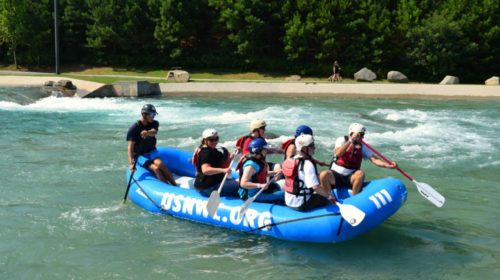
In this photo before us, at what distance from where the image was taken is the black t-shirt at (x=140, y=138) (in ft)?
27.5

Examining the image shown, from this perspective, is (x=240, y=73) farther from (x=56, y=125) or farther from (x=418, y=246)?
(x=418, y=246)

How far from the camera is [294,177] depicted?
660 cm

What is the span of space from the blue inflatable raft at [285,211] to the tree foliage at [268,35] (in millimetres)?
25300

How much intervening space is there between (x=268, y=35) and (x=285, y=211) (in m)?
29.9

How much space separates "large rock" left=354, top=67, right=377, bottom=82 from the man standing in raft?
2417 cm

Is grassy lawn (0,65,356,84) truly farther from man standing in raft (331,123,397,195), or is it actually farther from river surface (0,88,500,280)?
man standing in raft (331,123,397,195)

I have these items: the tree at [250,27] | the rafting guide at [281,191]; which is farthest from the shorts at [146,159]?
the tree at [250,27]

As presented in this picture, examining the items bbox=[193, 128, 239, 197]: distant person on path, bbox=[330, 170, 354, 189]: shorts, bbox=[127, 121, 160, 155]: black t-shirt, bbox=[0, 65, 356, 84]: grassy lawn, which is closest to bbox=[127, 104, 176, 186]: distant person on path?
bbox=[127, 121, 160, 155]: black t-shirt

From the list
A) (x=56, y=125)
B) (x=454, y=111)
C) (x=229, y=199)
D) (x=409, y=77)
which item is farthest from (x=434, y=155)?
(x=409, y=77)

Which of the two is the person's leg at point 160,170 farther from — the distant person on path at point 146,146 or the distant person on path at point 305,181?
the distant person on path at point 305,181

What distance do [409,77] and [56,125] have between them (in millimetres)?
22147

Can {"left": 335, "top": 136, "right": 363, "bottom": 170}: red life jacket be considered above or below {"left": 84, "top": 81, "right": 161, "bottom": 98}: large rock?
above

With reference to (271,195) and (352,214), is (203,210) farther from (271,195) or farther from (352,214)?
(352,214)

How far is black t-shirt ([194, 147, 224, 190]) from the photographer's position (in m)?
7.45
